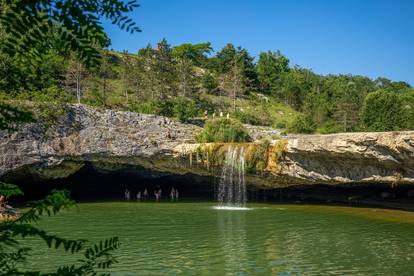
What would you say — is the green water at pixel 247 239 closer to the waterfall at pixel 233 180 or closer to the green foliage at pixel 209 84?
the waterfall at pixel 233 180

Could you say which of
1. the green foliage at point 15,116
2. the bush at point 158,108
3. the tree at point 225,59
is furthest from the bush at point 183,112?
the green foliage at point 15,116

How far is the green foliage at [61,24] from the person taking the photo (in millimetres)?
2166

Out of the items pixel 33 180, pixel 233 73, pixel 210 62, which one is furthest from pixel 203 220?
pixel 210 62

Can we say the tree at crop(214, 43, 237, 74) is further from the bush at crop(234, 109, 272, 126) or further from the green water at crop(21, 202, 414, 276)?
the green water at crop(21, 202, 414, 276)

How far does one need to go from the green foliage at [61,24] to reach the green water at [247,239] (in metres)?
9.78

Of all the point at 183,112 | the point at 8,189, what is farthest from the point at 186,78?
the point at 8,189

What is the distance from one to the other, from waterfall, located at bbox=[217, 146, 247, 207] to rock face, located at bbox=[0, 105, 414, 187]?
87cm

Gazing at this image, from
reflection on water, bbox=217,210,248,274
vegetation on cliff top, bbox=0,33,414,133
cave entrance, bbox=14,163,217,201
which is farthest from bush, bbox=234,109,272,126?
reflection on water, bbox=217,210,248,274

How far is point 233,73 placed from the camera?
5938 centimetres

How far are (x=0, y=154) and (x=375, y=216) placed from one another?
20462 mm

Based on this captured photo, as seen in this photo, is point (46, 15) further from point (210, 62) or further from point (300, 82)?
point (210, 62)

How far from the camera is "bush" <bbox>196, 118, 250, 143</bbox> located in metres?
29.2

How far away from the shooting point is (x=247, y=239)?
634 inches

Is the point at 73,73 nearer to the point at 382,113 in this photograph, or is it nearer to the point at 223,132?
the point at 223,132
